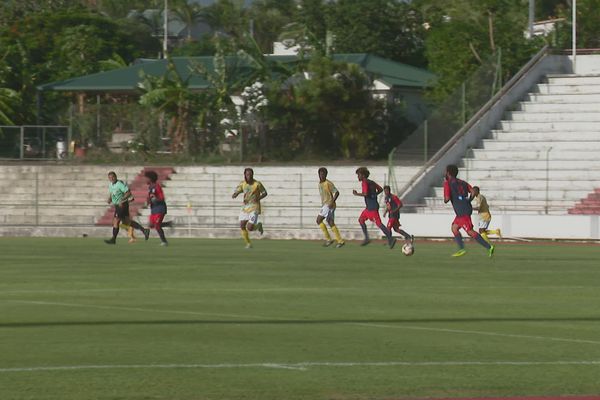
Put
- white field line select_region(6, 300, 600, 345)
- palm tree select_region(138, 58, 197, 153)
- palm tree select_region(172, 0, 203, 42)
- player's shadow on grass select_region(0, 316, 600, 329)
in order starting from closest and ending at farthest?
white field line select_region(6, 300, 600, 345) < player's shadow on grass select_region(0, 316, 600, 329) < palm tree select_region(138, 58, 197, 153) < palm tree select_region(172, 0, 203, 42)

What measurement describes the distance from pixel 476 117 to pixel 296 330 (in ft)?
115

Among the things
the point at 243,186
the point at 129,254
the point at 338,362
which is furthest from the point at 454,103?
the point at 338,362

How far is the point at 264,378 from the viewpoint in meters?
11.0

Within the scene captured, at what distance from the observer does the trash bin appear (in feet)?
177

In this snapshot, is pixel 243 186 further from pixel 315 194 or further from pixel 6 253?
pixel 315 194

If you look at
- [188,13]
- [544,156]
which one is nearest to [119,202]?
[544,156]

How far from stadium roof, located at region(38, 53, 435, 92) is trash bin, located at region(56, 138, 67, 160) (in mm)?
7595

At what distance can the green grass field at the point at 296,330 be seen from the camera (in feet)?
35.2

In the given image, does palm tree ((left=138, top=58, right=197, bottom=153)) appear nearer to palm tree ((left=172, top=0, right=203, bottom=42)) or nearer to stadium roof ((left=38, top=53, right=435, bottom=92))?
stadium roof ((left=38, top=53, right=435, bottom=92))

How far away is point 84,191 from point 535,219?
16.9 m

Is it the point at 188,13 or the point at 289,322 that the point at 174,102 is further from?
the point at 188,13

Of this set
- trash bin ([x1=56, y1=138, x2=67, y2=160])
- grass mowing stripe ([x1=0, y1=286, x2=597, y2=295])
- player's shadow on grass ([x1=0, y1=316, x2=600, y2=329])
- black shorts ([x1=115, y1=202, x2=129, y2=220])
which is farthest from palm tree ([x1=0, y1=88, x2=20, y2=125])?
player's shadow on grass ([x1=0, y1=316, x2=600, y2=329])

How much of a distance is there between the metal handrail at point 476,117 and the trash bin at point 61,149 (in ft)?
48.9

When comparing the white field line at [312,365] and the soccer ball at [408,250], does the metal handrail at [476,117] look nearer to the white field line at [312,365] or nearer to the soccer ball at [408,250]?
the soccer ball at [408,250]
